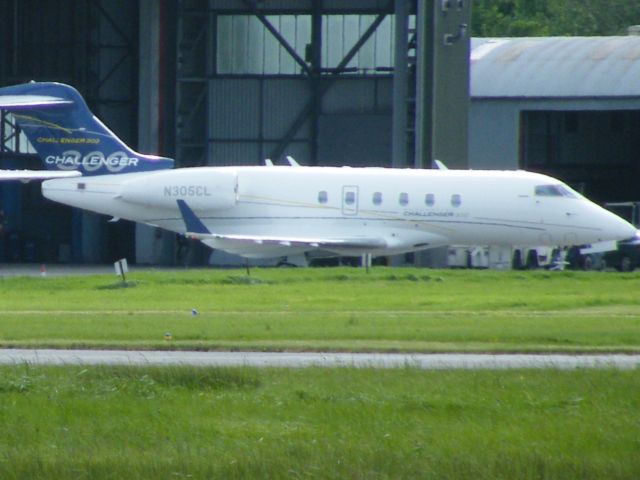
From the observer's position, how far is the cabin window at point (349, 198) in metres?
41.1

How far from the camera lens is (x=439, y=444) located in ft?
39.6

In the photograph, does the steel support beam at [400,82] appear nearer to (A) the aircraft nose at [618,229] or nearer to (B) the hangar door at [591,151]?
(A) the aircraft nose at [618,229]

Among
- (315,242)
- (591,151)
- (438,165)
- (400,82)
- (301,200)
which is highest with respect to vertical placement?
(400,82)

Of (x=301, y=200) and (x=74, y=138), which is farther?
(x=74, y=138)

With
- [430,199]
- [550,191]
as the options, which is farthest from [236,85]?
[550,191]

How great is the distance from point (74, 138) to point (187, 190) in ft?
13.8

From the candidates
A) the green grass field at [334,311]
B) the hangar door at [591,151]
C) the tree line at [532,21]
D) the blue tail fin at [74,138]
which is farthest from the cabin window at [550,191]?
the tree line at [532,21]

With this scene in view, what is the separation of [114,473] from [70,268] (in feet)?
121

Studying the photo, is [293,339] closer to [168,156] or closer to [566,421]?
[566,421]

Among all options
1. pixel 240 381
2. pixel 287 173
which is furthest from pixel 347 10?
pixel 240 381

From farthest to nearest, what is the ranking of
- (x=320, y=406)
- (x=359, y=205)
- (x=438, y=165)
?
(x=438, y=165), (x=359, y=205), (x=320, y=406)

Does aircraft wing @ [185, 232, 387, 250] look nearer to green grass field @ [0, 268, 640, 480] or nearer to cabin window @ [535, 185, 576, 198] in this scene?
cabin window @ [535, 185, 576, 198]

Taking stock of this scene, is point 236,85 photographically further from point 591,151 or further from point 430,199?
point 591,151

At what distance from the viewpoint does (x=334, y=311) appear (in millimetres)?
26125
